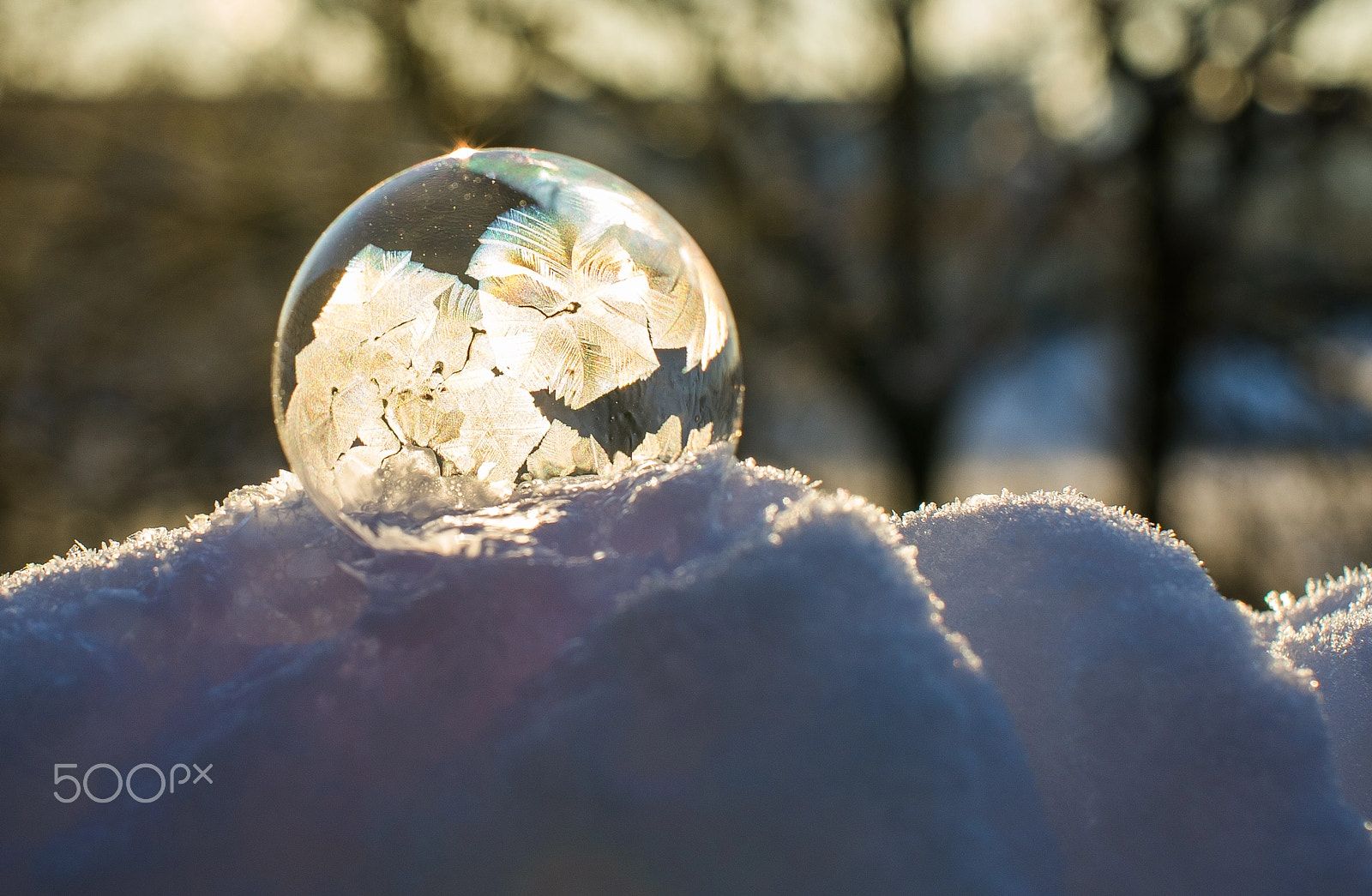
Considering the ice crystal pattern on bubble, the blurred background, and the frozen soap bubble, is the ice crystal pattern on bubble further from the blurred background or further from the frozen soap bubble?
the blurred background

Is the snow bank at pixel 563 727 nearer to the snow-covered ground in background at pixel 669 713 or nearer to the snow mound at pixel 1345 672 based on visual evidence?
the snow-covered ground in background at pixel 669 713

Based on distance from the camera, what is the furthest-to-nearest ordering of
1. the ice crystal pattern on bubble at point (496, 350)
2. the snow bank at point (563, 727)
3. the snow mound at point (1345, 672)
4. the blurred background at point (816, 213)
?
the blurred background at point (816, 213) < the ice crystal pattern on bubble at point (496, 350) < the snow mound at point (1345, 672) < the snow bank at point (563, 727)

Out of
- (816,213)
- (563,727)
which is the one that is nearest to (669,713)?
(563,727)

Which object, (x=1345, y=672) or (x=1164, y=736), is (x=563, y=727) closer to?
(x=1164, y=736)

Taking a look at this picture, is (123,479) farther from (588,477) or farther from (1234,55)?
(1234,55)

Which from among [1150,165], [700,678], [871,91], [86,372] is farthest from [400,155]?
[700,678]

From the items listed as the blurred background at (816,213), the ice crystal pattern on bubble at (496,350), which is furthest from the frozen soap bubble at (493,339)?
the blurred background at (816,213)
